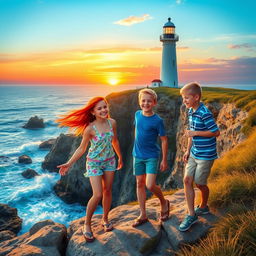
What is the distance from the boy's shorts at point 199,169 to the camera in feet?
13.4

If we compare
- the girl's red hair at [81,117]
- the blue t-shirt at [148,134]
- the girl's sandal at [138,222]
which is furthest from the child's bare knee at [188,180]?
the girl's red hair at [81,117]

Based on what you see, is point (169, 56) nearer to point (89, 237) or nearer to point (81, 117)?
point (81, 117)

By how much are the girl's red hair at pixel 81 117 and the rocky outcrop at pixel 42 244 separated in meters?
2.11

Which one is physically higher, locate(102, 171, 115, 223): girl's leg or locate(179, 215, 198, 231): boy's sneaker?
locate(102, 171, 115, 223): girl's leg

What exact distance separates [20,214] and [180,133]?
49.1 feet

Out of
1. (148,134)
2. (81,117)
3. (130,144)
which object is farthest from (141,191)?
(130,144)

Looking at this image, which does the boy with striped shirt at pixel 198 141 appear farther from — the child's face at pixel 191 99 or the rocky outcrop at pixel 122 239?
the rocky outcrop at pixel 122 239

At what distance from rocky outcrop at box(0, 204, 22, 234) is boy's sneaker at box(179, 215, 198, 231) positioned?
52.9 ft

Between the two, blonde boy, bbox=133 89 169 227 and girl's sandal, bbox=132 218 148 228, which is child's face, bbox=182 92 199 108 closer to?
blonde boy, bbox=133 89 169 227

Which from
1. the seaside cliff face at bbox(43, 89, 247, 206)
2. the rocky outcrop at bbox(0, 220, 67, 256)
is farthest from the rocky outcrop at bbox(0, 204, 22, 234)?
the rocky outcrop at bbox(0, 220, 67, 256)

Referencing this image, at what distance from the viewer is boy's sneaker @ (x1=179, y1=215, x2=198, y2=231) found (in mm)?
4082

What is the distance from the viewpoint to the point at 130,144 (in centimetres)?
2803

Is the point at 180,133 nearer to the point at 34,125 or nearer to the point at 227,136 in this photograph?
the point at 227,136

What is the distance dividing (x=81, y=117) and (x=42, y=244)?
256cm
